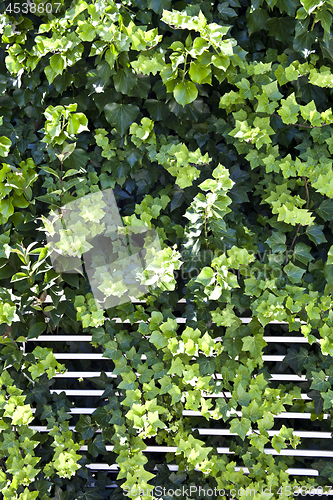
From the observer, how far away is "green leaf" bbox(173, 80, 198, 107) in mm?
1576

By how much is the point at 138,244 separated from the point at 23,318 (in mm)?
707

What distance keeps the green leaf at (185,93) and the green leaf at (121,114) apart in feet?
0.70

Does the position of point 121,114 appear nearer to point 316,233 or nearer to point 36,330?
point 316,233

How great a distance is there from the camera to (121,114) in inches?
66.9

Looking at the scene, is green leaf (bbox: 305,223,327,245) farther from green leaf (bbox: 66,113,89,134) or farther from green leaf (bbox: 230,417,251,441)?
green leaf (bbox: 66,113,89,134)

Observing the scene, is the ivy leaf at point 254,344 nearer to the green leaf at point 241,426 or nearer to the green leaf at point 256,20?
the green leaf at point 241,426

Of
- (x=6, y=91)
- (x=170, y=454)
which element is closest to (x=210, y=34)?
(x=6, y=91)

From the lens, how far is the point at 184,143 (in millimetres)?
1761

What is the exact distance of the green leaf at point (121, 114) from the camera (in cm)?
170

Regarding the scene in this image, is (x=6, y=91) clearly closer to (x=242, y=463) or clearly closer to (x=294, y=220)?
(x=294, y=220)

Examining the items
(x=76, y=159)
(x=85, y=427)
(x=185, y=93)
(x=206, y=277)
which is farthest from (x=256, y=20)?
(x=85, y=427)

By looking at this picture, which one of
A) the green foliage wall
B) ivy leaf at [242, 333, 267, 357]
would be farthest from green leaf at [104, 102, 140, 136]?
ivy leaf at [242, 333, 267, 357]

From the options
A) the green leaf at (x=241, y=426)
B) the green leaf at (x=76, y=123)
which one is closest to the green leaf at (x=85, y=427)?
the green leaf at (x=241, y=426)

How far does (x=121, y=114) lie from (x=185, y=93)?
308mm
